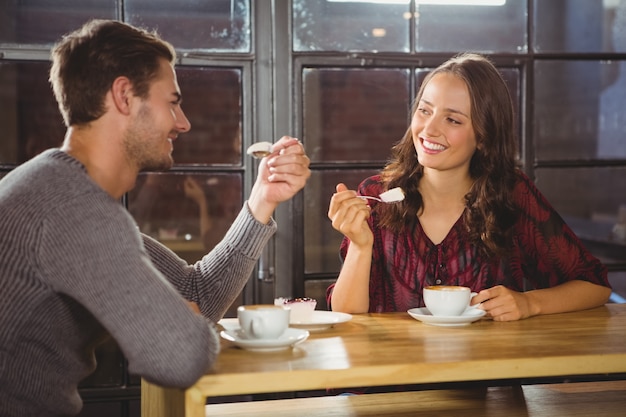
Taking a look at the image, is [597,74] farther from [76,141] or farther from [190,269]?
[76,141]

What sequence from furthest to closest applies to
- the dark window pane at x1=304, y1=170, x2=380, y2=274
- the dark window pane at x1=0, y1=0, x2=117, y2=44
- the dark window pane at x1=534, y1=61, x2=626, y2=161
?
1. the dark window pane at x1=534, y1=61, x2=626, y2=161
2. the dark window pane at x1=304, y1=170, x2=380, y2=274
3. the dark window pane at x1=0, y1=0, x2=117, y2=44

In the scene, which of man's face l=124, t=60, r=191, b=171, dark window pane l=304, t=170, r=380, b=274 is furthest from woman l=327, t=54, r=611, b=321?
man's face l=124, t=60, r=191, b=171

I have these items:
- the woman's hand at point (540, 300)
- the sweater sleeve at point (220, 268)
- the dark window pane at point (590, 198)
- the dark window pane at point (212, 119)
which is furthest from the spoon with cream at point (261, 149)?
the dark window pane at point (590, 198)

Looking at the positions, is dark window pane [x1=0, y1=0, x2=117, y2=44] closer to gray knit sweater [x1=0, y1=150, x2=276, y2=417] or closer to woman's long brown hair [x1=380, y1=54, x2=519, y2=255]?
woman's long brown hair [x1=380, y1=54, x2=519, y2=255]

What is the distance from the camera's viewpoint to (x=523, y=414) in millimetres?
1818

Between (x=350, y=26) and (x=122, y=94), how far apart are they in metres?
1.48

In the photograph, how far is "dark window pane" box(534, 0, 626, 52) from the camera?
2992 millimetres

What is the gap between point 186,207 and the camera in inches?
112

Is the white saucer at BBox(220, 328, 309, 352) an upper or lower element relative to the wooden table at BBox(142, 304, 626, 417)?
upper

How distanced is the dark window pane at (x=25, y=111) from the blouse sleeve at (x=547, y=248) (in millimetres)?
1581

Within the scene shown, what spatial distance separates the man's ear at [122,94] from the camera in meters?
1.55

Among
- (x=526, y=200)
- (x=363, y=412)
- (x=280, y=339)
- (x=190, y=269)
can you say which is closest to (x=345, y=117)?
(x=526, y=200)

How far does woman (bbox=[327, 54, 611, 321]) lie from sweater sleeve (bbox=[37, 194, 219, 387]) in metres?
0.86

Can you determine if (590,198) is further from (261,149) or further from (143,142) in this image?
(143,142)
